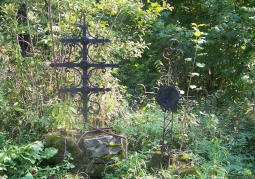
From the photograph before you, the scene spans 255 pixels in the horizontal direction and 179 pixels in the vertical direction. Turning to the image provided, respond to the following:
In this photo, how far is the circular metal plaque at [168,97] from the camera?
4.26m

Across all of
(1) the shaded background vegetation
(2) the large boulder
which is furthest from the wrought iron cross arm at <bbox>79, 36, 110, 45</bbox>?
(2) the large boulder

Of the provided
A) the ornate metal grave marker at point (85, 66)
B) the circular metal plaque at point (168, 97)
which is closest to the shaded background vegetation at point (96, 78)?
the ornate metal grave marker at point (85, 66)

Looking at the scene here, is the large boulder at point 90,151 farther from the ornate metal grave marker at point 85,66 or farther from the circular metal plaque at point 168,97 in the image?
the circular metal plaque at point 168,97

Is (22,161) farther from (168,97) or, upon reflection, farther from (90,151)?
(168,97)

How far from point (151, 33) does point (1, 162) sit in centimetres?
430

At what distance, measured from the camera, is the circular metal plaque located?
426 centimetres

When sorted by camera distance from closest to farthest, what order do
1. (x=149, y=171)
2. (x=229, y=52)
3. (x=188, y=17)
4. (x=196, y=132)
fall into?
(x=149, y=171), (x=196, y=132), (x=229, y=52), (x=188, y=17)

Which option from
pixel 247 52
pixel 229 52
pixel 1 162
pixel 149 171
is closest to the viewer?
pixel 1 162

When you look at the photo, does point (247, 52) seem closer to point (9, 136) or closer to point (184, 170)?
point (184, 170)

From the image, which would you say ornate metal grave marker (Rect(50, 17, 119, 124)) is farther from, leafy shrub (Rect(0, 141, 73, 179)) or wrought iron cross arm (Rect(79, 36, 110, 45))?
leafy shrub (Rect(0, 141, 73, 179))


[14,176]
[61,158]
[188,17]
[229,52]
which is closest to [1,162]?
[14,176]

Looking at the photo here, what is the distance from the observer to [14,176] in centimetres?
387

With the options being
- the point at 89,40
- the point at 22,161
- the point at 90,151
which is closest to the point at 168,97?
the point at 90,151

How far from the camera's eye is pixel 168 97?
429cm
